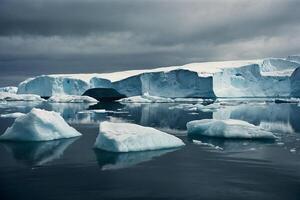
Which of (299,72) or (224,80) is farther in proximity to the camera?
(224,80)

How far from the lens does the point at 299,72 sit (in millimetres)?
52250

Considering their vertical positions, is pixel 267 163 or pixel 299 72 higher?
pixel 299 72

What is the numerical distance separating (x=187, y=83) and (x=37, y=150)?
47.2 metres

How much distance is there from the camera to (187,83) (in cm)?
5650

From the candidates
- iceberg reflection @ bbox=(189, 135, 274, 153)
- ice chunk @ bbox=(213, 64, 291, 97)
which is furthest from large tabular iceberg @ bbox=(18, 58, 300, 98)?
iceberg reflection @ bbox=(189, 135, 274, 153)

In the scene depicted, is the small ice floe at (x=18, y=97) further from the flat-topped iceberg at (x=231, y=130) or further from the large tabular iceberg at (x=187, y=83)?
the flat-topped iceberg at (x=231, y=130)

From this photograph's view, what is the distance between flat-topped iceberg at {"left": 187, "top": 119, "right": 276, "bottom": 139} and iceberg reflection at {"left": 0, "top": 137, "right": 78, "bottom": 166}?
4.57 m

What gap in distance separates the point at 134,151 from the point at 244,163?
2.88 meters

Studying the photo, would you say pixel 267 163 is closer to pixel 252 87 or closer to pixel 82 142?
pixel 82 142

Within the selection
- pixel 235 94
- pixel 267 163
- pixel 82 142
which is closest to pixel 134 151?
pixel 82 142

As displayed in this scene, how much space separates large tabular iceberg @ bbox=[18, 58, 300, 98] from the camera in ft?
184

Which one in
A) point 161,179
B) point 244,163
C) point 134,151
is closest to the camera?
point 161,179

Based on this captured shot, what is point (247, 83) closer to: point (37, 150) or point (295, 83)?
point (295, 83)

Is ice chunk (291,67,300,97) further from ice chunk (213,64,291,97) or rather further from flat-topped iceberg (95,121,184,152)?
flat-topped iceberg (95,121,184,152)
